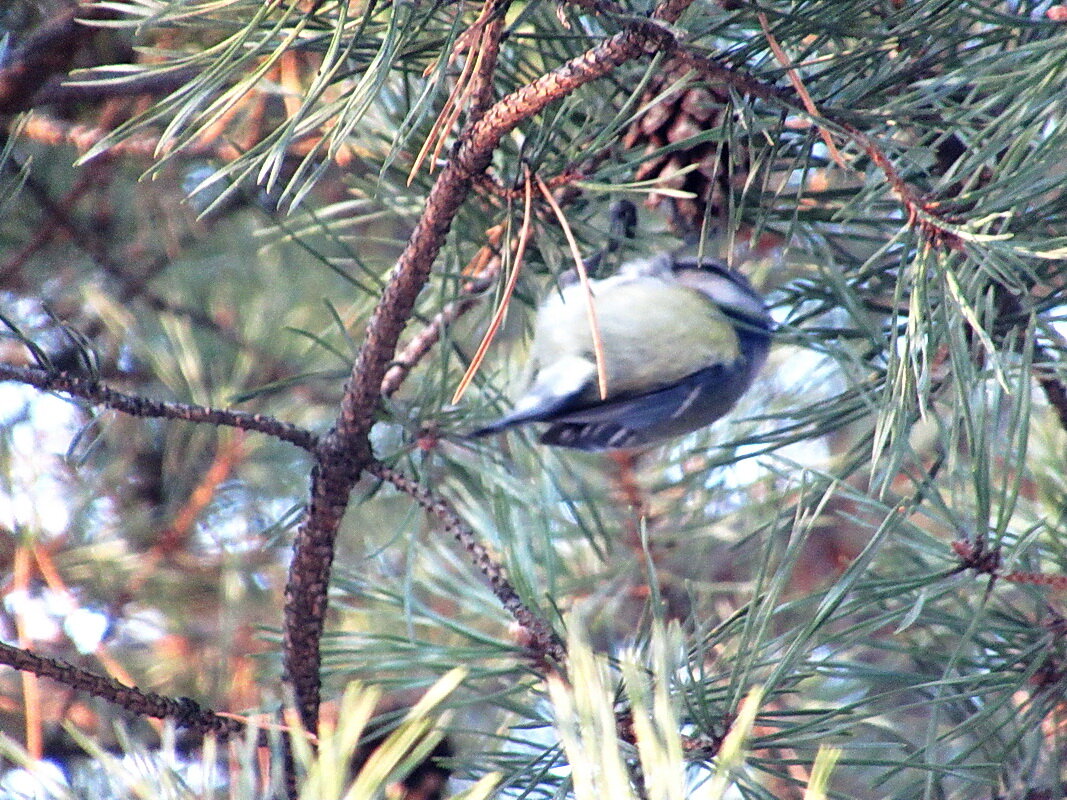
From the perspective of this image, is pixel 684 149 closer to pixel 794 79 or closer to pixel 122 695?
pixel 794 79

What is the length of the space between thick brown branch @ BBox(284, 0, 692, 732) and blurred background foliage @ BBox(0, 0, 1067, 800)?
0.03 metres

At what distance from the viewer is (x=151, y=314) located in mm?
1383

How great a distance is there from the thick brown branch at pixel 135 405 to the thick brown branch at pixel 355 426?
1.1 inches

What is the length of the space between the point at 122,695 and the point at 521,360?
694mm

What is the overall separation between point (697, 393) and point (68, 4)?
2.29 ft

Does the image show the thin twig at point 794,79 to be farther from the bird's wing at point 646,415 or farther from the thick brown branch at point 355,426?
the bird's wing at point 646,415

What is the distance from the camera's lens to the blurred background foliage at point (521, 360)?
0.56 metres

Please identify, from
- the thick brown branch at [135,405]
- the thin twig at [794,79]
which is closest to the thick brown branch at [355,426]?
the thick brown branch at [135,405]

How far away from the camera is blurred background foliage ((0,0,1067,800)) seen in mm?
563

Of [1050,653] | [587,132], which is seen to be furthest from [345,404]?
[1050,653]

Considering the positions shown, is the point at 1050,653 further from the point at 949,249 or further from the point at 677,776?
the point at 677,776

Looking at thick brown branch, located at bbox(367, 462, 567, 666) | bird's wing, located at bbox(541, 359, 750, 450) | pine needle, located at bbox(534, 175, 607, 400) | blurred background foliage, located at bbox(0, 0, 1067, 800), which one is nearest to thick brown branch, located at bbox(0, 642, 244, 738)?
blurred background foliage, located at bbox(0, 0, 1067, 800)

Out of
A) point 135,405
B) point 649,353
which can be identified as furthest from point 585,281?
point 649,353

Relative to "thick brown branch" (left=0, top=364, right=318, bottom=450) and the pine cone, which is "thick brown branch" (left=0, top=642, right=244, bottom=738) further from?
the pine cone
